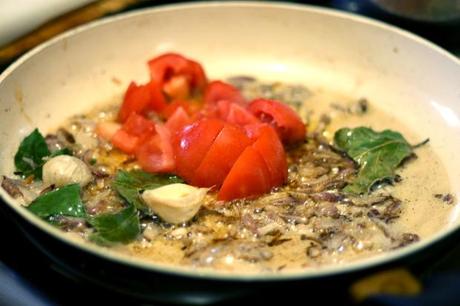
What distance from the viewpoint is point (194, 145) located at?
Answer: 1188 mm

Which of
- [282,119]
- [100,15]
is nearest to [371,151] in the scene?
[282,119]

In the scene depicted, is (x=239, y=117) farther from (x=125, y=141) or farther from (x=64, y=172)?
(x=64, y=172)

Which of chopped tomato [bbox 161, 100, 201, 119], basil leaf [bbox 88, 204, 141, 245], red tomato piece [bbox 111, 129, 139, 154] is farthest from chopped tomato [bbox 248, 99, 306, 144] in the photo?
basil leaf [bbox 88, 204, 141, 245]

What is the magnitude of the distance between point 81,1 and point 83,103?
247 millimetres

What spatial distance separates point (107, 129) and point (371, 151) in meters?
0.52

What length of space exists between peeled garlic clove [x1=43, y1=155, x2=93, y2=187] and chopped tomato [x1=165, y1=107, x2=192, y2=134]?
0.64ft

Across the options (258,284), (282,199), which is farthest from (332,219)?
(258,284)

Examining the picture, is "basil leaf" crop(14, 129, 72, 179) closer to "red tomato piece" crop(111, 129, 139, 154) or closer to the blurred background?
"red tomato piece" crop(111, 129, 139, 154)

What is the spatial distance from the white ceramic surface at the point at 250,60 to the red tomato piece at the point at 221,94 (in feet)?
0.53

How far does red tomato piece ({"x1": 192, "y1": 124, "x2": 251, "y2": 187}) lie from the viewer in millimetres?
1162

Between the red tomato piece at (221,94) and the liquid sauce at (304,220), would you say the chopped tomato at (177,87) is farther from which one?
the liquid sauce at (304,220)

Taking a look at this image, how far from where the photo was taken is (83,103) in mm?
1460

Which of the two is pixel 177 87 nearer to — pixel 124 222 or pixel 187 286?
pixel 124 222

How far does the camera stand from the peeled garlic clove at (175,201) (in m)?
1.08
